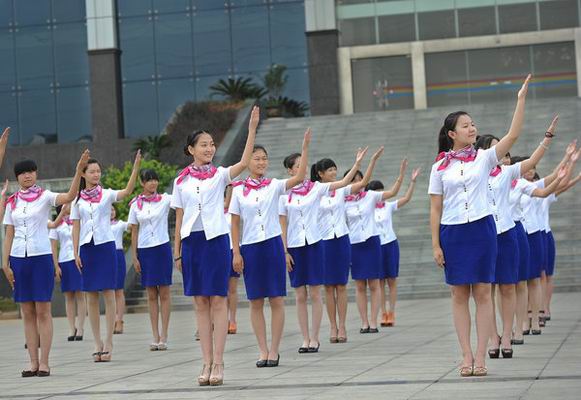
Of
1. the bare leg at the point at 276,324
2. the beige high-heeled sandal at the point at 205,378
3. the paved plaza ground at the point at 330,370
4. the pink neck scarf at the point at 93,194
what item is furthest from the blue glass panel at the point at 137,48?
the beige high-heeled sandal at the point at 205,378

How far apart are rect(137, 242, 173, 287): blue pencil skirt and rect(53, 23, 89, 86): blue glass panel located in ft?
91.0

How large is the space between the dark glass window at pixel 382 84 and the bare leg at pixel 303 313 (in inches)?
1073

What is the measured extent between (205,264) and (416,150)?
2102 cm

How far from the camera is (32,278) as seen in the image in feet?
38.5

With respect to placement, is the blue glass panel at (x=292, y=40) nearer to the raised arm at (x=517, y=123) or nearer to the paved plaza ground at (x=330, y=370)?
the paved plaza ground at (x=330, y=370)

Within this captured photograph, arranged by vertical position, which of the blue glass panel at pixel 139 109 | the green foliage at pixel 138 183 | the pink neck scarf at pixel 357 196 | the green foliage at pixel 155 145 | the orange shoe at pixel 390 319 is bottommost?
the orange shoe at pixel 390 319

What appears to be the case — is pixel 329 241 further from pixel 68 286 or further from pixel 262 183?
pixel 68 286

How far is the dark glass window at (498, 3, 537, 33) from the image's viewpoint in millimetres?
39312

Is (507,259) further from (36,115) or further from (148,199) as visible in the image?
(36,115)

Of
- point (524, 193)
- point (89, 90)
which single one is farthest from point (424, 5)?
point (524, 193)

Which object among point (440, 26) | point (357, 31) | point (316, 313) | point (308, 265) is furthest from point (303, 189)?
point (357, 31)

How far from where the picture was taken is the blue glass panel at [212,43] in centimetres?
4072

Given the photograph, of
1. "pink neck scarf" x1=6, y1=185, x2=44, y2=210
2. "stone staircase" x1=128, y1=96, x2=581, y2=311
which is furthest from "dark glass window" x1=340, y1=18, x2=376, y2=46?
"pink neck scarf" x1=6, y1=185, x2=44, y2=210

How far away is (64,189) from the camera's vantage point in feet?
106
